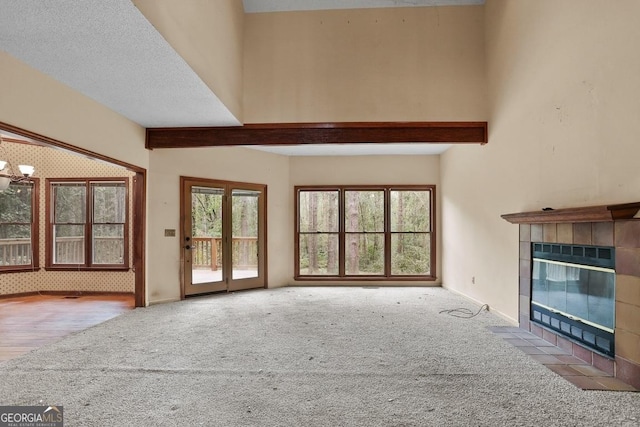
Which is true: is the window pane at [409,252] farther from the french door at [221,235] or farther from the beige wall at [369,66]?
the beige wall at [369,66]

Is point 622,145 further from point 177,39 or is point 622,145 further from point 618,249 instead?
point 177,39

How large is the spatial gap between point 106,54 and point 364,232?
17.1ft

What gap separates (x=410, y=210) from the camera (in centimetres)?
694

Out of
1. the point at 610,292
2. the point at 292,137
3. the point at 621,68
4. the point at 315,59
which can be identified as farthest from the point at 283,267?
the point at 621,68

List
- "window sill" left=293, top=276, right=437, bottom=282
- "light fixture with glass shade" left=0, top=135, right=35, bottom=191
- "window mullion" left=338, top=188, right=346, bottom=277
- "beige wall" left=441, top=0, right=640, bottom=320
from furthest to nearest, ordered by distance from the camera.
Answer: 1. "window mullion" left=338, top=188, right=346, bottom=277
2. "window sill" left=293, top=276, right=437, bottom=282
3. "light fixture with glass shade" left=0, top=135, right=35, bottom=191
4. "beige wall" left=441, top=0, right=640, bottom=320

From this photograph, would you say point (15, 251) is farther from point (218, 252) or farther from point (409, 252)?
point (409, 252)

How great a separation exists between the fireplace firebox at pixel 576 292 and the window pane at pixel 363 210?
3.40 metres

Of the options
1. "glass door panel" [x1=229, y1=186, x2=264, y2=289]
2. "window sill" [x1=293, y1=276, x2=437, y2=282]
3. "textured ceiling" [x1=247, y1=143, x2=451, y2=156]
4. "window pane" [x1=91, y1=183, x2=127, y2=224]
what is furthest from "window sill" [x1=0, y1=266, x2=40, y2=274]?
"window sill" [x1=293, y1=276, x2=437, y2=282]

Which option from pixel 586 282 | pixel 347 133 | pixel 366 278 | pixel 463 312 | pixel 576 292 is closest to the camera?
pixel 586 282

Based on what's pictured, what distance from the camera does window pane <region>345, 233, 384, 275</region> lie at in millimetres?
6926

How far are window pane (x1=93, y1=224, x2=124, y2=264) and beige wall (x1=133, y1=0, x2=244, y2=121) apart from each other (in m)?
3.40

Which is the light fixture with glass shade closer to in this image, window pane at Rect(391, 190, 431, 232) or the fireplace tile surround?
window pane at Rect(391, 190, 431, 232)

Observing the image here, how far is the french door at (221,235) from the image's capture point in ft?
18.5

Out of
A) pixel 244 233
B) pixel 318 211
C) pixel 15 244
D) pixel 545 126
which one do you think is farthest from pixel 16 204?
pixel 545 126
